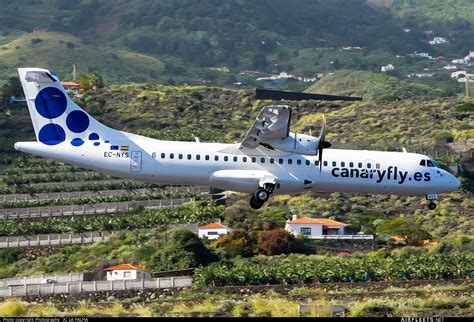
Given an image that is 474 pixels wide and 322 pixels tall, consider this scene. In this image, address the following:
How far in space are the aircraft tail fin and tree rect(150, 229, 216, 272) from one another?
20.6 metres

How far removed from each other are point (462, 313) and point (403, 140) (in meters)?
87.8

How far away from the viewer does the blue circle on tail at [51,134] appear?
6900 cm

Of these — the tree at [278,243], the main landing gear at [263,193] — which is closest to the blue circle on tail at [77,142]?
the main landing gear at [263,193]

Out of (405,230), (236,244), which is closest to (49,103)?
(236,244)

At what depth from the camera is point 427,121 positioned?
156 m

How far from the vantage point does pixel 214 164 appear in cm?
6831

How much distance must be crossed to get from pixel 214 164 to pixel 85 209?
5050cm

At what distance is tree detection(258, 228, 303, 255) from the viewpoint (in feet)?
305

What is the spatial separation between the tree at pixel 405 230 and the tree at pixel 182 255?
19.6 m

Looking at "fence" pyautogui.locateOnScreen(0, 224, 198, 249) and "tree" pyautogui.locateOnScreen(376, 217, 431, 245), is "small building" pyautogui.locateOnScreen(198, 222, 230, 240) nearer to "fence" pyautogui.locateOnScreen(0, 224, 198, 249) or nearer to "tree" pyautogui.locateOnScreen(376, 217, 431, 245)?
"fence" pyautogui.locateOnScreen(0, 224, 198, 249)

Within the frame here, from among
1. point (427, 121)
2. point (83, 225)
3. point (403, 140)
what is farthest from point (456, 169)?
point (83, 225)

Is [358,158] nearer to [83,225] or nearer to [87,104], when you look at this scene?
[83,225]

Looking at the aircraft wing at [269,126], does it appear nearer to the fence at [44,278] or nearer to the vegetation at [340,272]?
the vegetation at [340,272]

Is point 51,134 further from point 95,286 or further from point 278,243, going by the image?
point 278,243
